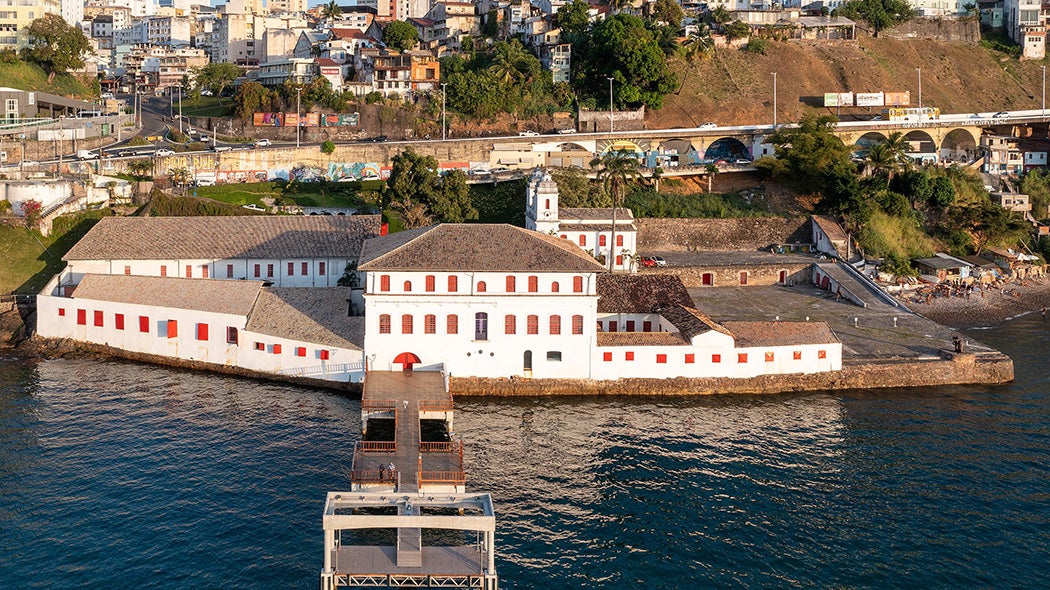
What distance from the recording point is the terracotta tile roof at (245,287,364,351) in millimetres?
62844

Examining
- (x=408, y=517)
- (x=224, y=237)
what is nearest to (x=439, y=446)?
(x=408, y=517)

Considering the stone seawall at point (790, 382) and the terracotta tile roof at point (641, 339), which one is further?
the terracotta tile roof at point (641, 339)

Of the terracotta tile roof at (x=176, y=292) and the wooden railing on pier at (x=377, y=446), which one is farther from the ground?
the terracotta tile roof at (x=176, y=292)

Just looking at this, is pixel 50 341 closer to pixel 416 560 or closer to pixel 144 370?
pixel 144 370

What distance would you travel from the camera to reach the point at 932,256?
3701 inches

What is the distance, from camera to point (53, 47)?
139500mm

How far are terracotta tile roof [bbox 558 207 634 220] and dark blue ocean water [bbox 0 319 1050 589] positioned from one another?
2587cm

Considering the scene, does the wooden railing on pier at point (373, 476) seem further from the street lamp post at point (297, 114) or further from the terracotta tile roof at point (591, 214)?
the street lamp post at point (297, 114)

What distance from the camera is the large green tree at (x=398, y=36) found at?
5763 inches

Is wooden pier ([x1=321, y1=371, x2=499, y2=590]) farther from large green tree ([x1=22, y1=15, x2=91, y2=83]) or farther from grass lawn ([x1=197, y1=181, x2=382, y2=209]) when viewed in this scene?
large green tree ([x1=22, y1=15, x2=91, y2=83])

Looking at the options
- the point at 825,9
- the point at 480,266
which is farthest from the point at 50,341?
the point at 825,9

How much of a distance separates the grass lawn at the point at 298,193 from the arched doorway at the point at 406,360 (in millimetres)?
37704

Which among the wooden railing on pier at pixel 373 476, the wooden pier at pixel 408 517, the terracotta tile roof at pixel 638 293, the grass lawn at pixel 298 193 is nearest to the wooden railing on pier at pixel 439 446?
the wooden pier at pixel 408 517

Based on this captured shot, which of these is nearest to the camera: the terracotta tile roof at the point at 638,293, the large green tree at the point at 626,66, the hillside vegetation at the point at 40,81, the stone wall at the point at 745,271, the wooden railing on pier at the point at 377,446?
the wooden railing on pier at the point at 377,446
